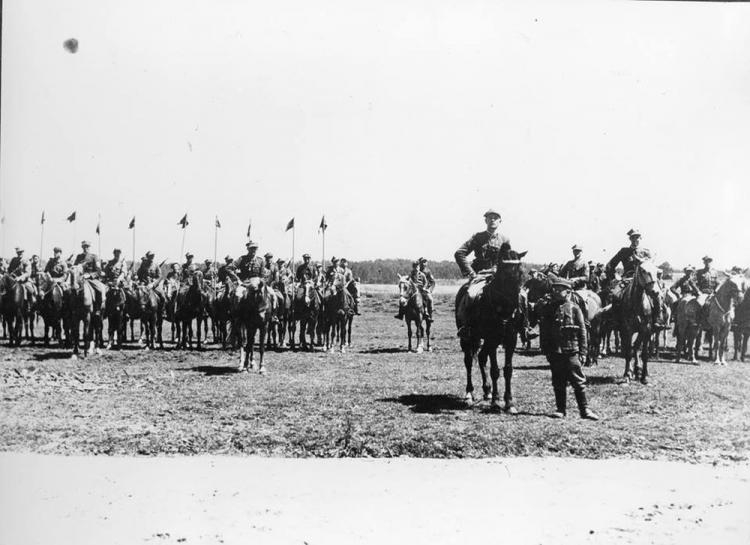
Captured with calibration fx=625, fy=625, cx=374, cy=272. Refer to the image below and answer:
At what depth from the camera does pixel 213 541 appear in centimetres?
670

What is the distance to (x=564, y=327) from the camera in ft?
33.2

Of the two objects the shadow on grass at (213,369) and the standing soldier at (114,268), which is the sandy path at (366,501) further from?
the standing soldier at (114,268)

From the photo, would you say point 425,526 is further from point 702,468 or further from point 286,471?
point 702,468

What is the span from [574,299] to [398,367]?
6467mm

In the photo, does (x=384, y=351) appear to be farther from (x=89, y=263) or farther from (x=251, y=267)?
(x=89, y=263)

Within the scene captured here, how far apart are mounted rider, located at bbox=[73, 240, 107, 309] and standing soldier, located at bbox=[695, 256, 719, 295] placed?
57.6ft

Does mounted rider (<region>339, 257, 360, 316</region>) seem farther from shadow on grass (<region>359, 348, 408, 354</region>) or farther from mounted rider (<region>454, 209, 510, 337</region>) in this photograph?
mounted rider (<region>454, 209, 510, 337</region>)

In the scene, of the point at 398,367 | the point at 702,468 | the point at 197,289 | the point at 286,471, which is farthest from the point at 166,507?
the point at 197,289

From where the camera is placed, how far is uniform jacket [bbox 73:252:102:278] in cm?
1714

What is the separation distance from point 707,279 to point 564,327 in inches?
443

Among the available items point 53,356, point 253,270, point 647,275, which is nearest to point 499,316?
point 647,275

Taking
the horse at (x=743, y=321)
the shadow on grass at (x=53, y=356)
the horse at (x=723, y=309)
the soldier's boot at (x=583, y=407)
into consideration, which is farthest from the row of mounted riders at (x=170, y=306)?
the horse at (x=743, y=321)

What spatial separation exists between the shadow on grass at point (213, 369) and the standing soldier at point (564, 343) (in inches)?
308

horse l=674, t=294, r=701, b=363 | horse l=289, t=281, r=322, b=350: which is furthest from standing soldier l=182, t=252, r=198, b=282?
horse l=674, t=294, r=701, b=363
